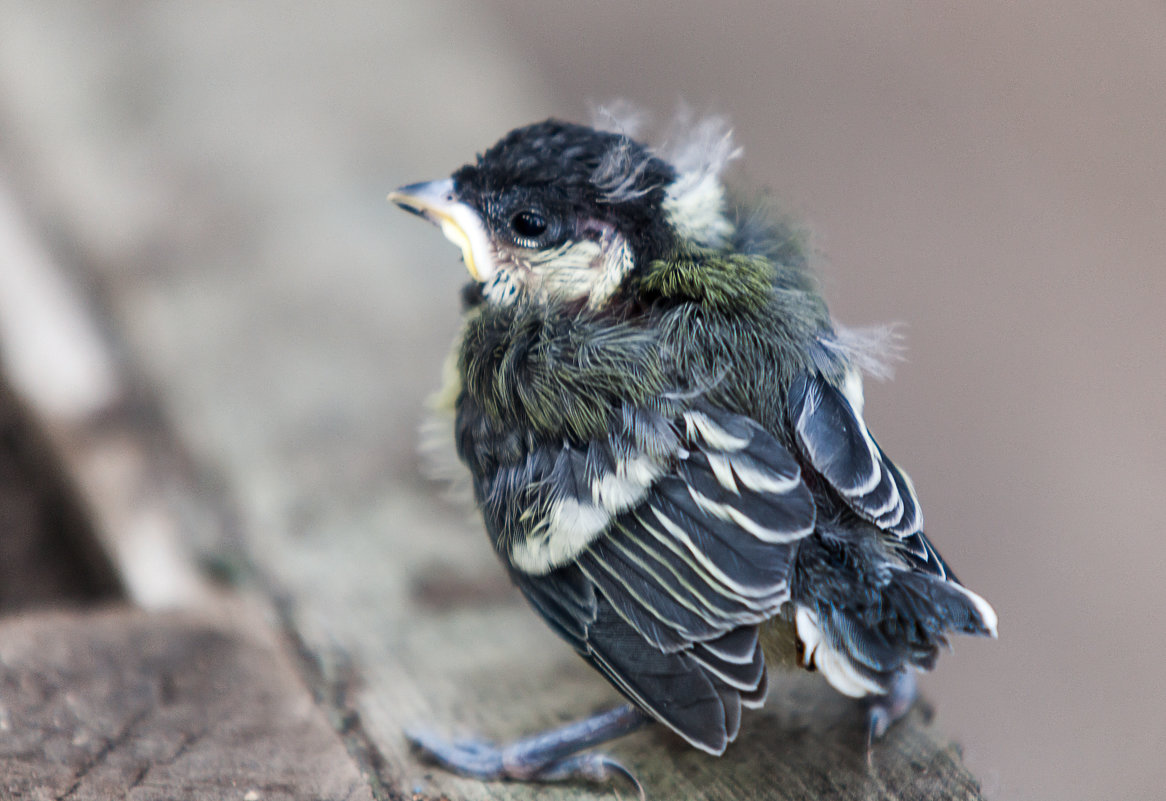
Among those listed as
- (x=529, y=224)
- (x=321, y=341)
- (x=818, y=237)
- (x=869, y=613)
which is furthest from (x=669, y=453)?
(x=321, y=341)

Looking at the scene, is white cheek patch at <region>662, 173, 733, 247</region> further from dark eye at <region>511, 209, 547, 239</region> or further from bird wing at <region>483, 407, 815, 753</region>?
bird wing at <region>483, 407, 815, 753</region>

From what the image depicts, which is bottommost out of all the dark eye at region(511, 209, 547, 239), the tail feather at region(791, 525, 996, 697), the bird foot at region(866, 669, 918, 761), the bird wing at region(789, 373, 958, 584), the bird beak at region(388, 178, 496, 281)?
the bird foot at region(866, 669, 918, 761)

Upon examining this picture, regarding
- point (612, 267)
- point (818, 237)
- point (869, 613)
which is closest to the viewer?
point (869, 613)

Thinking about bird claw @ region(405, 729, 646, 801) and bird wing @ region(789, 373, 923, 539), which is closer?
bird wing @ region(789, 373, 923, 539)

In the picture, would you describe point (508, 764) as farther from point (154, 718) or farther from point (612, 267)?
point (612, 267)

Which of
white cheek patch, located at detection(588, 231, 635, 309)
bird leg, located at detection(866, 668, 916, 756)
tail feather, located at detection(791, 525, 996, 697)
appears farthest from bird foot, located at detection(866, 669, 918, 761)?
white cheek patch, located at detection(588, 231, 635, 309)

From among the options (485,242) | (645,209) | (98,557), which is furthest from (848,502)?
(98,557)

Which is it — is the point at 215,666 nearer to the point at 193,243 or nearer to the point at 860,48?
the point at 193,243
